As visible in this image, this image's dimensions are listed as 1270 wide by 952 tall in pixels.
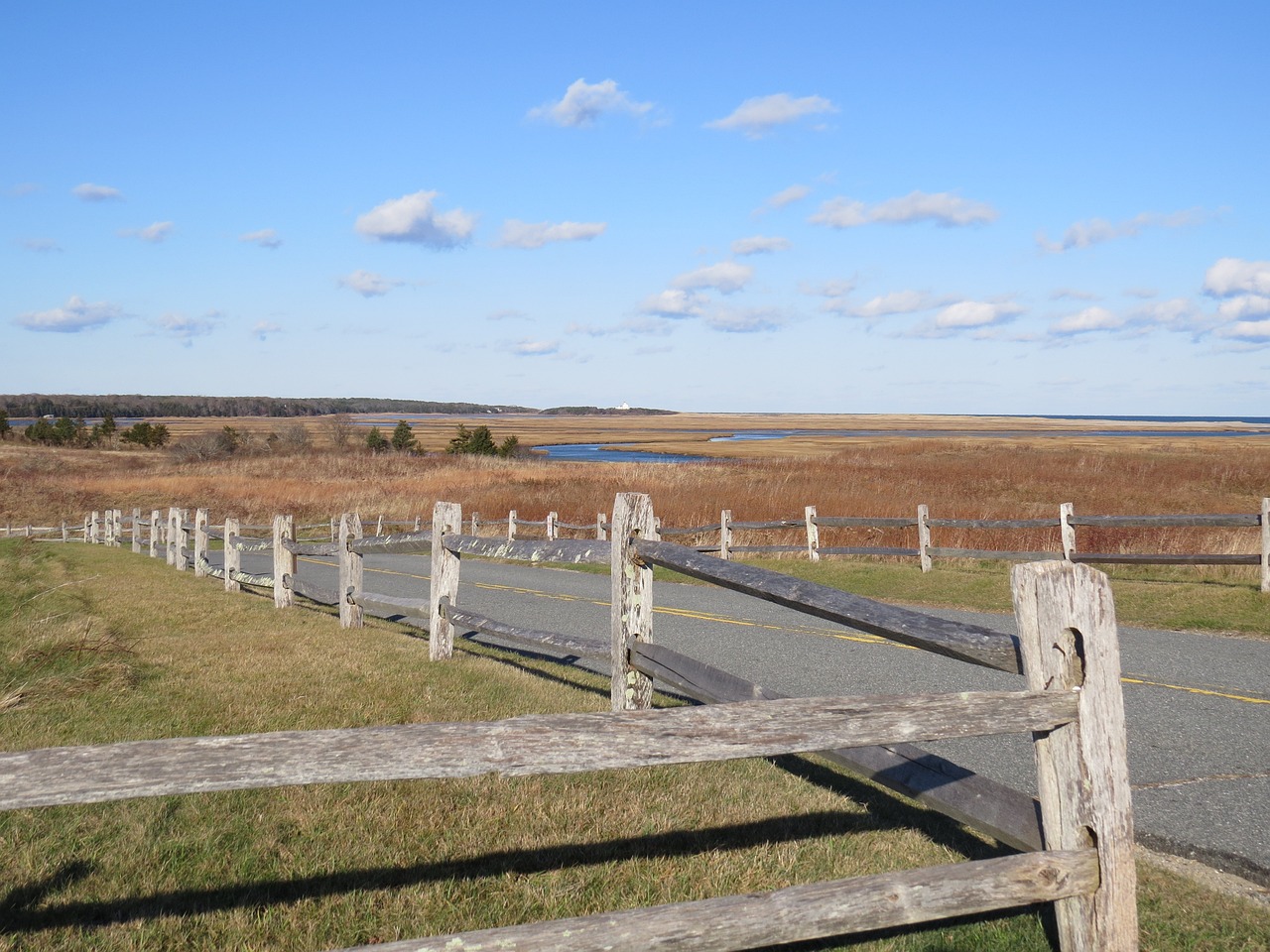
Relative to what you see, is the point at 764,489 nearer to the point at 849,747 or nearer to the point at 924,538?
the point at 924,538

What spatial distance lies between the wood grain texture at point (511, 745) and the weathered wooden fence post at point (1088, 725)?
98 mm

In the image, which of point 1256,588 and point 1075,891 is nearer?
point 1075,891

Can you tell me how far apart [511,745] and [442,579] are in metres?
6.47

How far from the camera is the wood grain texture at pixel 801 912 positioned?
288 cm

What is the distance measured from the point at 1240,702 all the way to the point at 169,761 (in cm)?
818

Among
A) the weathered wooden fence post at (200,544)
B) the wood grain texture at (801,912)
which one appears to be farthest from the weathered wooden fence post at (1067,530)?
the weathered wooden fence post at (200,544)

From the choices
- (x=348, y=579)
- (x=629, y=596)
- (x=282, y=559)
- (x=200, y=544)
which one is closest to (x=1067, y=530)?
(x=348, y=579)

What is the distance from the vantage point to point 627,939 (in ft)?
9.61

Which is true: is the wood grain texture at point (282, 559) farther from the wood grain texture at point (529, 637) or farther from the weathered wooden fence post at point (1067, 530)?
the weathered wooden fence post at point (1067, 530)

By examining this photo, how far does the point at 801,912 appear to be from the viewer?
3.10 metres

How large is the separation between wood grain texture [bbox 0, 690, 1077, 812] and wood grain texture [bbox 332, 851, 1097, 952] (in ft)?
1.41

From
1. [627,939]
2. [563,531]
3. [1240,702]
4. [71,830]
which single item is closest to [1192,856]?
[627,939]

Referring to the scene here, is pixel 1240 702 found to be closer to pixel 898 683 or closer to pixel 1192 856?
pixel 898 683

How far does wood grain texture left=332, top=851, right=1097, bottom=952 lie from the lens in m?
2.88
